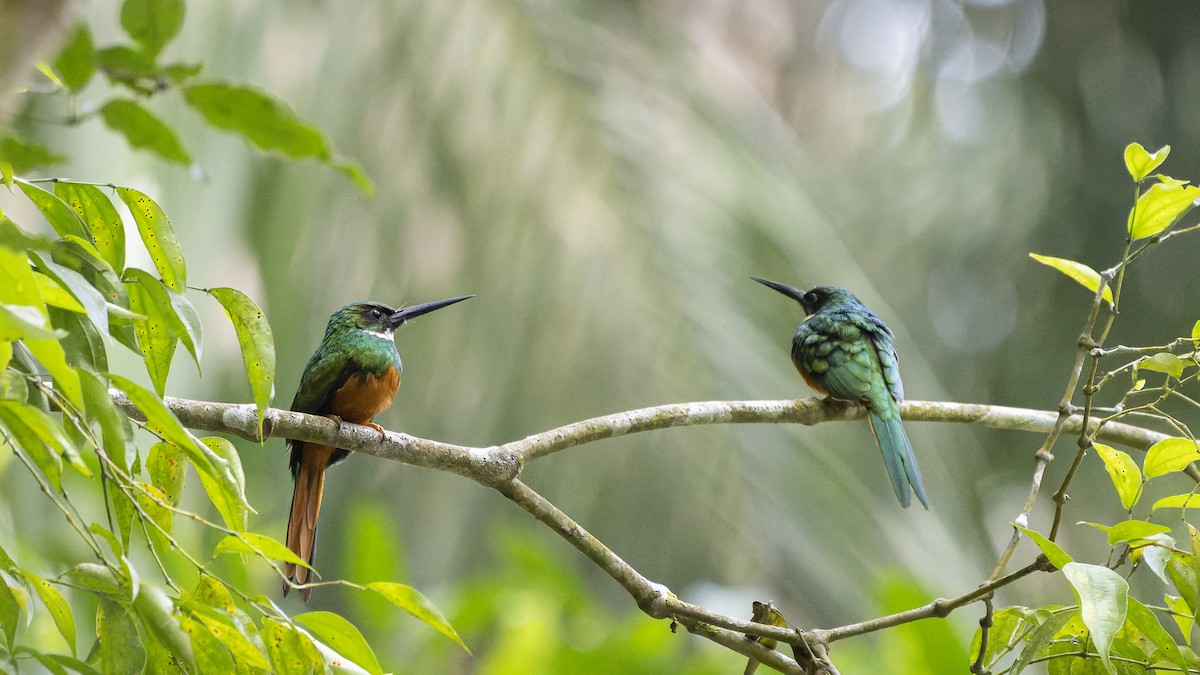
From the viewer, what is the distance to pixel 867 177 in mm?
7309

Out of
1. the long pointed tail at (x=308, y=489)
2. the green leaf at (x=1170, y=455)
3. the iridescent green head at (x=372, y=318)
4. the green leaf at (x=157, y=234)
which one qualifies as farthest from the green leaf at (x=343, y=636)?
the iridescent green head at (x=372, y=318)

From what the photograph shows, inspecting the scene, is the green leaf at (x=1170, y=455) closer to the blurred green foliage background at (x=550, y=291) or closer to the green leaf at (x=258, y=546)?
the green leaf at (x=258, y=546)

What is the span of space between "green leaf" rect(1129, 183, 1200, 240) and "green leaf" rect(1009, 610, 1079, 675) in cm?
50

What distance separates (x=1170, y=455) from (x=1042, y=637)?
29 centimetres

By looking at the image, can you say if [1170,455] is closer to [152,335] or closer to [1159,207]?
[1159,207]

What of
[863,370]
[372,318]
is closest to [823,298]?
[863,370]

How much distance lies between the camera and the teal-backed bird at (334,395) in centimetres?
205

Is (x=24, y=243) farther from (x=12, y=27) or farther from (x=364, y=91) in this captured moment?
(x=364, y=91)

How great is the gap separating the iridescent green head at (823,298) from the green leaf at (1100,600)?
1.90 m

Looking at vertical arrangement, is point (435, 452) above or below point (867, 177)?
below

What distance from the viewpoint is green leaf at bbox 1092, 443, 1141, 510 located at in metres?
1.16

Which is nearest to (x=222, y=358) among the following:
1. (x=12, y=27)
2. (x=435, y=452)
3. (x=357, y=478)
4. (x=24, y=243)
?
(x=357, y=478)

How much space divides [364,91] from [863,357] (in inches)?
95.5

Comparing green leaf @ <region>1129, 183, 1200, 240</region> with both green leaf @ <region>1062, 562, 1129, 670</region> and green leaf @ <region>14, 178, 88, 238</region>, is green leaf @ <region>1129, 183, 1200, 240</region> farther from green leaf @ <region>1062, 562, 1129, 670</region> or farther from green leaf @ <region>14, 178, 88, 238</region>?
green leaf @ <region>14, 178, 88, 238</region>
